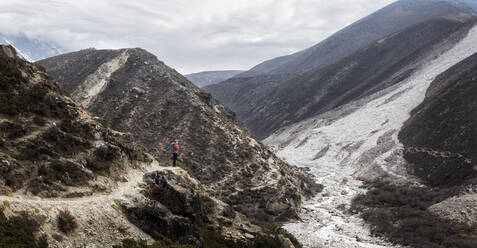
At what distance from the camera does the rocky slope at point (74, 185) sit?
15.7 metres

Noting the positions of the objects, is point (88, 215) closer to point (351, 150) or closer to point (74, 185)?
point (74, 185)

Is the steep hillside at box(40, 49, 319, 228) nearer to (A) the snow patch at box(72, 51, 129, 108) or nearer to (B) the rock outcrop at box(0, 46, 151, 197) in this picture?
A: (A) the snow patch at box(72, 51, 129, 108)

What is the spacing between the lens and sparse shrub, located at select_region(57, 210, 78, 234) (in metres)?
15.6

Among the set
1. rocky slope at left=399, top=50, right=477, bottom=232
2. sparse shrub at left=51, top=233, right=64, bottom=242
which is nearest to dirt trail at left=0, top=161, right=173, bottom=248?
sparse shrub at left=51, top=233, right=64, bottom=242

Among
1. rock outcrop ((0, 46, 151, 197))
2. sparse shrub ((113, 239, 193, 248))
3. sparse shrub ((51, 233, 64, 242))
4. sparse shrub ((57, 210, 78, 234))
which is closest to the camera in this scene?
sparse shrub ((51, 233, 64, 242))

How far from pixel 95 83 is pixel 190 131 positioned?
960 inches

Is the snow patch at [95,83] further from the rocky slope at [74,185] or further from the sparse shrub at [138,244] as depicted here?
the sparse shrub at [138,244]

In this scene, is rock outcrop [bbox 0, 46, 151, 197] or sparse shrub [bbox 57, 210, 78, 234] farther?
rock outcrop [bbox 0, 46, 151, 197]

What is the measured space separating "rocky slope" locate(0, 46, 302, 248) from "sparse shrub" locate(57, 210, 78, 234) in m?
0.04

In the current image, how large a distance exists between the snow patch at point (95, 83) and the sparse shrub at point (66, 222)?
4592cm

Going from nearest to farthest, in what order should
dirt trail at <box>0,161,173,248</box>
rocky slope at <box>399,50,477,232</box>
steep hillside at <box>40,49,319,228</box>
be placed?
dirt trail at <box>0,161,173,248</box> < rocky slope at <box>399,50,477,232</box> < steep hillside at <box>40,49,319,228</box>

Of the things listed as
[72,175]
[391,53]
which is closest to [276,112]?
[391,53]

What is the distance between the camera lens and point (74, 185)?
775 inches

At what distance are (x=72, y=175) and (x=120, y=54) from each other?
6188 cm
